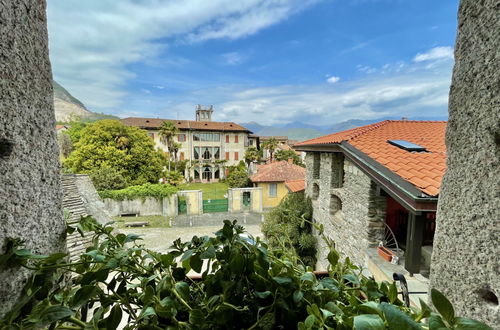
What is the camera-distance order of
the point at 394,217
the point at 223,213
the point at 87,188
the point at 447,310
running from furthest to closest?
the point at 223,213
the point at 87,188
the point at 394,217
the point at 447,310

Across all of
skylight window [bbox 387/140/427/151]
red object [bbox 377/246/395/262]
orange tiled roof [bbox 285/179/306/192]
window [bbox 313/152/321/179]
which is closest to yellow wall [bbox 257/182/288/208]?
orange tiled roof [bbox 285/179/306/192]

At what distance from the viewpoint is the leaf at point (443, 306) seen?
496mm

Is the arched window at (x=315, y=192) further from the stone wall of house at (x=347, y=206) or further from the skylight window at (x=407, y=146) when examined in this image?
the skylight window at (x=407, y=146)

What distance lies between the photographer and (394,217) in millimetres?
7324

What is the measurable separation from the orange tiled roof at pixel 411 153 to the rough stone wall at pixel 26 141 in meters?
3.99

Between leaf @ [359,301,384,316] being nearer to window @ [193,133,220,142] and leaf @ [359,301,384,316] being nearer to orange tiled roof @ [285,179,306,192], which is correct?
orange tiled roof @ [285,179,306,192]

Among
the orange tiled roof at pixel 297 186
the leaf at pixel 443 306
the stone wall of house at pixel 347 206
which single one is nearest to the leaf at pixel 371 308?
the leaf at pixel 443 306

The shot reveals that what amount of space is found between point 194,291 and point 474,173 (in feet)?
3.31

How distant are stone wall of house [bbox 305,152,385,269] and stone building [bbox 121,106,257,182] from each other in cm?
2459

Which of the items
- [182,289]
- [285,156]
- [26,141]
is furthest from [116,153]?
[182,289]

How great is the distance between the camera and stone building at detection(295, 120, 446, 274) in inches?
153

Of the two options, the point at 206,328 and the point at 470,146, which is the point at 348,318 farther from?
the point at 470,146

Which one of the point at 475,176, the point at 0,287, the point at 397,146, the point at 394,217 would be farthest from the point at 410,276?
the point at 0,287

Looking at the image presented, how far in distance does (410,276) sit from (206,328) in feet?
14.8
